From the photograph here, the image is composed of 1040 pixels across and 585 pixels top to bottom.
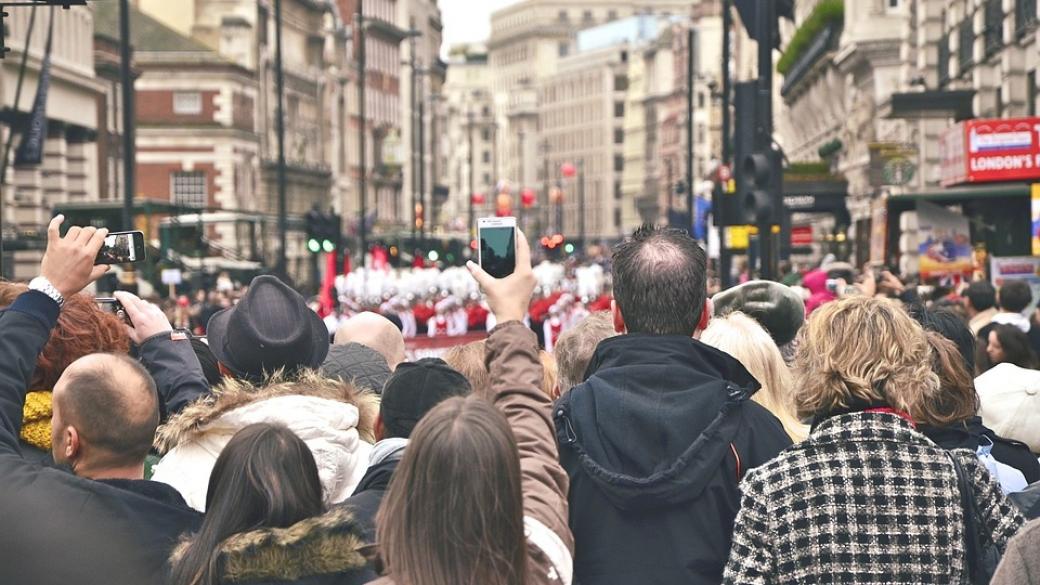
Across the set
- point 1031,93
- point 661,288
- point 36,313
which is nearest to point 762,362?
point 661,288

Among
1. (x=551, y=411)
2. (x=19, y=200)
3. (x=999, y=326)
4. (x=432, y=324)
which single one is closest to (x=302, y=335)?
(x=551, y=411)

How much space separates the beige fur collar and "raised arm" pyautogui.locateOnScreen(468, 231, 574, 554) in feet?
2.99

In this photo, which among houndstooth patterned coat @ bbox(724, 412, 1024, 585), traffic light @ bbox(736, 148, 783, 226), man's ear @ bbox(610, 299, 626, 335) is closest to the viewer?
Answer: houndstooth patterned coat @ bbox(724, 412, 1024, 585)

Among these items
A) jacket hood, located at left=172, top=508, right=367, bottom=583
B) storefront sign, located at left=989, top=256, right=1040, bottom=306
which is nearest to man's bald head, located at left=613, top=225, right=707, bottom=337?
jacket hood, located at left=172, top=508, right=367, bottom=583

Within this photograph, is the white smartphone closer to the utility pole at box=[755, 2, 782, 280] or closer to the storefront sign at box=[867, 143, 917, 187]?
the utility pole at box=[755, 2, 782, 280]

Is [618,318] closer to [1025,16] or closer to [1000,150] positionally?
[1000,150]

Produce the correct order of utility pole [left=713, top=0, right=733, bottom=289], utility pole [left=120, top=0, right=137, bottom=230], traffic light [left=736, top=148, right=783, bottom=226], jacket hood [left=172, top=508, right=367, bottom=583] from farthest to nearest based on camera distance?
utility pole [left=120, top=0, right=137, bottom=230], utility pole [left=713, top=0, right=733, bottom=289], traffic light [left=736, top=148, right=783, bottom=226], jacket hood [left=172, top=508, right=367, bottom=583]

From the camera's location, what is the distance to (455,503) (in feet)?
13.3

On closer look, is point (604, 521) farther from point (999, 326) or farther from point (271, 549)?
point (999, 326)

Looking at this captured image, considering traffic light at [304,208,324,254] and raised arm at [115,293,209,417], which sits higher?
traffic light at [304,208,324,254]

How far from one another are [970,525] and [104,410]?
2.17 m

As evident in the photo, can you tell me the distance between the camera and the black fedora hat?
6.48m

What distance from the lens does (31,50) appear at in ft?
158

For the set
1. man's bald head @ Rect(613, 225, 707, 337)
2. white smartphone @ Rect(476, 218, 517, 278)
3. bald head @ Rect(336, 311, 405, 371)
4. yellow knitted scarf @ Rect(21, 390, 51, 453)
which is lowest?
yellow knitted scarf @ Rect(21, 390, 51, 453)
